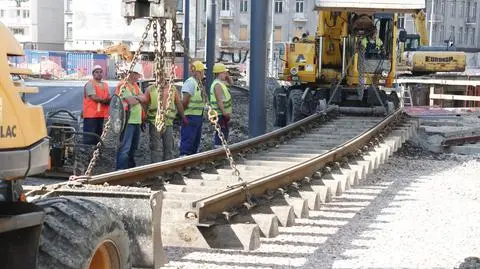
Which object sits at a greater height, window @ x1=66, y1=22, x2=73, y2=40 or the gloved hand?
window @ x1=66, y1=22, x2=73, y2=40

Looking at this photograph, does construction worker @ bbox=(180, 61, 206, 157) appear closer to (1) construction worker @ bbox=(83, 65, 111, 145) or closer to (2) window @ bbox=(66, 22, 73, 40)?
(1) construction worker @ bbox=(83, 65, 111, 145)

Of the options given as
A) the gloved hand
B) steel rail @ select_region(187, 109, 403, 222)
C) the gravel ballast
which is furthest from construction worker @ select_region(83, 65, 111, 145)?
the gravel ballast

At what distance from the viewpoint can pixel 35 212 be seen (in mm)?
4160

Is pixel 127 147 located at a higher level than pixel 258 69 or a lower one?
lower

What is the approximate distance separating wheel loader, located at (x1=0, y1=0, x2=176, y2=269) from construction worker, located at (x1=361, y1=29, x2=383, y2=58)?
14.1 metres

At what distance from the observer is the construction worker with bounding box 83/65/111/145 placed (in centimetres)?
1170

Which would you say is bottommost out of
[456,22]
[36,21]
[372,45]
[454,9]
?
[372,45]

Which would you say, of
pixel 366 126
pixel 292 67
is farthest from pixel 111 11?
pixel 366 126

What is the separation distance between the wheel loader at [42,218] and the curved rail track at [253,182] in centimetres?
47

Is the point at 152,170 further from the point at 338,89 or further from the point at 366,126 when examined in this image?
the point at 338,89

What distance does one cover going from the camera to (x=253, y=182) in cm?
834

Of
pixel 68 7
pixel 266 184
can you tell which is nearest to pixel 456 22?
pixel 68 7

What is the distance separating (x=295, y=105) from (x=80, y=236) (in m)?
15.0

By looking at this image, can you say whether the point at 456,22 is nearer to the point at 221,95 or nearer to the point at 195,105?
the point at 221,95
